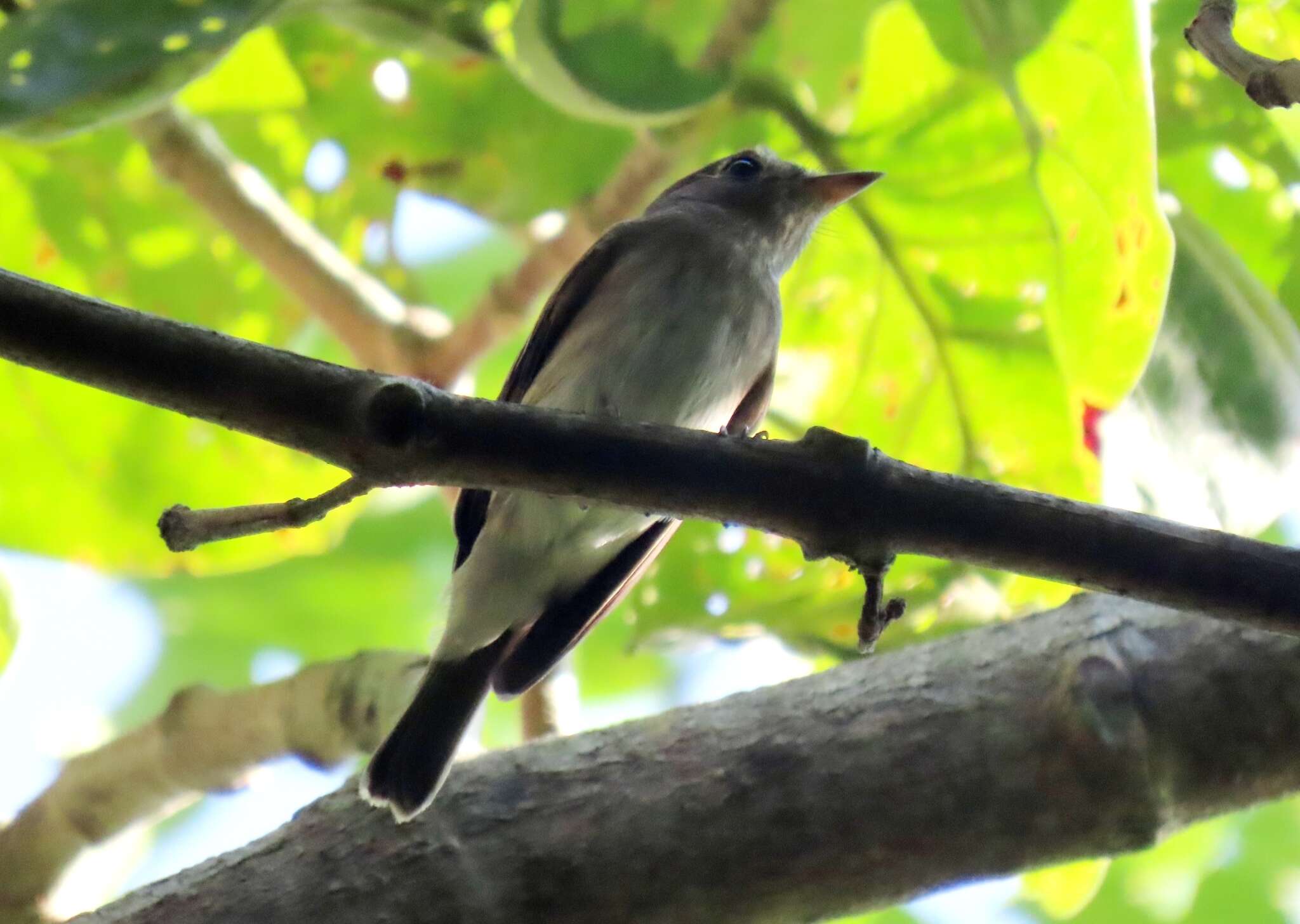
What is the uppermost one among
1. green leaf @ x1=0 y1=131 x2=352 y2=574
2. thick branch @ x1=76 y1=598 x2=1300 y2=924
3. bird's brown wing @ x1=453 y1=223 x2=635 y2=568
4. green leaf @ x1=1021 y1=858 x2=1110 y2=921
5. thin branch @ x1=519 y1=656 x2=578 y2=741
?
green leaf @ x1=0 y1=131 x2=352 y2=574

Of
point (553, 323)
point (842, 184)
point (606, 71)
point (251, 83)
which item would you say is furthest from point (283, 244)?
point (842, 184)

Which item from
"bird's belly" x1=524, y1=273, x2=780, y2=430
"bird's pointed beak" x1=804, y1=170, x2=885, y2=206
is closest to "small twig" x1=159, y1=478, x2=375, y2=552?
"bird's belly" x1=524, y1=273, x2=780, y2=430

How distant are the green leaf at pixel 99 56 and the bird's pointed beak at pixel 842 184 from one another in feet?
3.69

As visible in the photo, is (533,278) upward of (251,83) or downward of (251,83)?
downward

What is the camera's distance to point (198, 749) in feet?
7.87

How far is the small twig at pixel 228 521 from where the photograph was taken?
1.46 meters

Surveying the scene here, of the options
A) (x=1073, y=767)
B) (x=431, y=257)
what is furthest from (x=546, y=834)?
(x=431, y=257)

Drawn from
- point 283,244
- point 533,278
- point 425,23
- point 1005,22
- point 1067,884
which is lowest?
point 1067,884

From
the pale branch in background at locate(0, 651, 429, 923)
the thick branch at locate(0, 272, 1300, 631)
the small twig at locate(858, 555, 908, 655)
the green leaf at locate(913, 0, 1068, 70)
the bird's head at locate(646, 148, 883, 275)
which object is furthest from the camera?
the bird's head at locate(646, 148, 883, 275)

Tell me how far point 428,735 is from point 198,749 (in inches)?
17.8

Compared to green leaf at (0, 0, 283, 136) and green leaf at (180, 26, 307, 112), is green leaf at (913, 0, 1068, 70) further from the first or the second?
green leaf at (180, 26, 307, 112)

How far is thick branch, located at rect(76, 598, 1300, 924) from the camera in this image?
70.4 inches

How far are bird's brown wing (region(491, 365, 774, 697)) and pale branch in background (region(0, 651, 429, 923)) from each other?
0.92 feet

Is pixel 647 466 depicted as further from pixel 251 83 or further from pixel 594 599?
pixel 251 83
